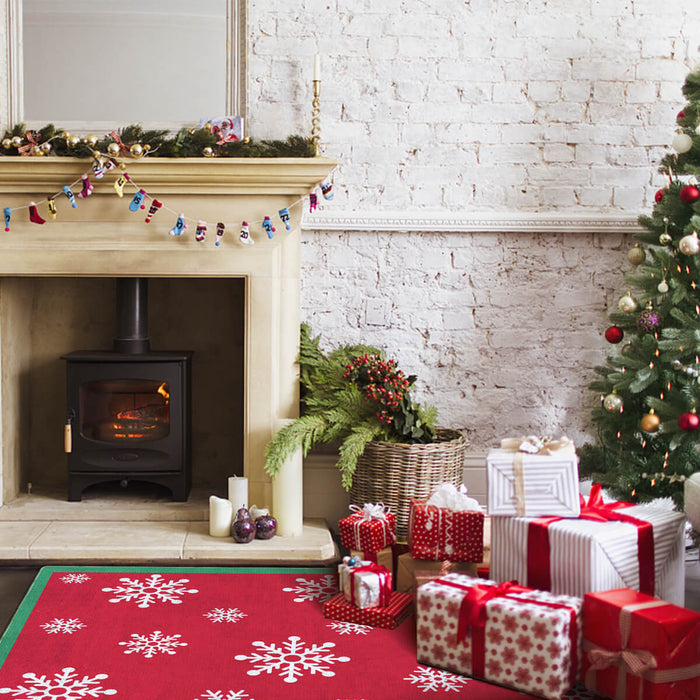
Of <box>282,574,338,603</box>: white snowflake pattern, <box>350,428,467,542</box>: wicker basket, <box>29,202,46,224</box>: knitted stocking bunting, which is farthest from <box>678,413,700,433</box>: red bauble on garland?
<box>29,202,46,224</box>: knitted stocking bunting

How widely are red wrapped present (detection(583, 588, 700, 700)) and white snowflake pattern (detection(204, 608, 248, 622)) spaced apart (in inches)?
43.3

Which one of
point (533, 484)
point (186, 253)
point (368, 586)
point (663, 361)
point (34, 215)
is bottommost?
point (368, 586)

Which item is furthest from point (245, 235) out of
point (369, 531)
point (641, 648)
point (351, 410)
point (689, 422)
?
point (641, 648)

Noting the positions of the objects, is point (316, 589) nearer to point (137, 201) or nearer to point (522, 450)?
point (522, 450)

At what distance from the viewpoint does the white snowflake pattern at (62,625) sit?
96.9 inches

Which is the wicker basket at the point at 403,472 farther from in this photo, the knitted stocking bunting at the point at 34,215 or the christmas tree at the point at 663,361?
the knitted stocking bunting at the point at 34,215

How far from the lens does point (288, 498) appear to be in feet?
10.8

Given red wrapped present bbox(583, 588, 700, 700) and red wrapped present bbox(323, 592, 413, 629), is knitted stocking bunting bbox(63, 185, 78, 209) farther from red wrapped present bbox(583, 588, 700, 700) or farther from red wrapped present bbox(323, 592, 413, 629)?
red wrapped present bbox(583, 588, 700, 700)

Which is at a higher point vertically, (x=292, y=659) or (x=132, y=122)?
(x=132, y=122)

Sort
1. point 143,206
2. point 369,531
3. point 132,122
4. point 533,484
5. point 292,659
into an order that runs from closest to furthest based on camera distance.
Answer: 1. point 292,659
2. point 533,484
3. point 369,531
4. point 143,206
5. point 132,122

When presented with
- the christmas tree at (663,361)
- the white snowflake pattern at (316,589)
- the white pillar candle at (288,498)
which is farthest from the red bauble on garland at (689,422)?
the white pillar candle at (288,498)

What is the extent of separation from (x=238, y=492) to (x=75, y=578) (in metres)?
0.71

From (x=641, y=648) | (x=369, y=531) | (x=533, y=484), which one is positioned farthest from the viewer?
(x=369, y=531)

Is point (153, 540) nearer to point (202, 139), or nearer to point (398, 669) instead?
point (398, 669)
